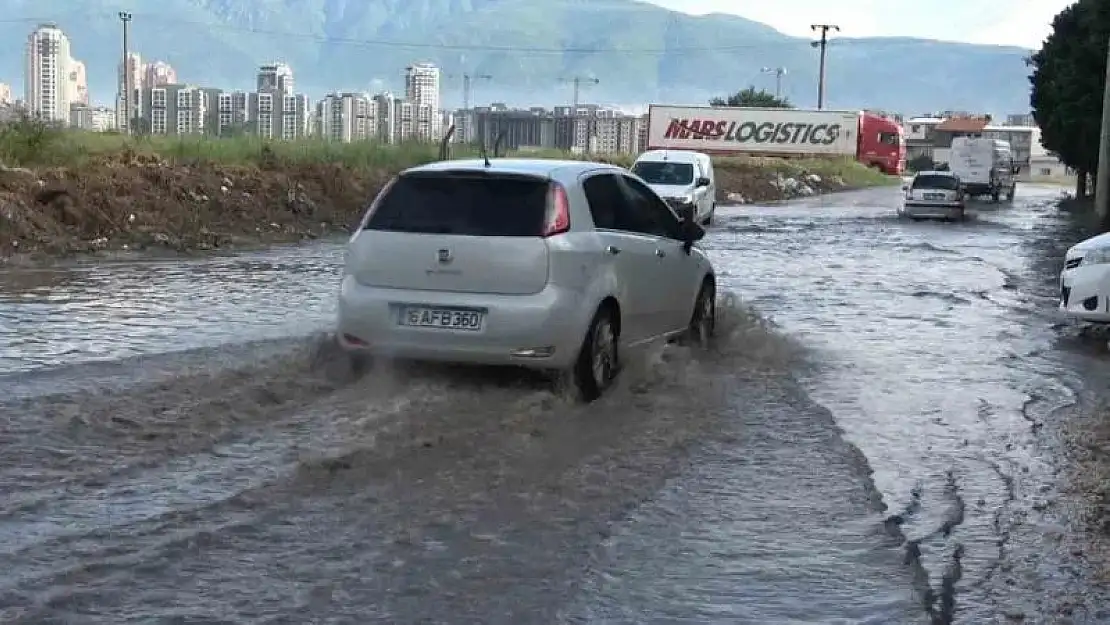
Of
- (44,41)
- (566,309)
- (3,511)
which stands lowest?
(3,511)

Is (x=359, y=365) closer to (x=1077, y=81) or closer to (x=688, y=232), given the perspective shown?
(x=688, y=232)

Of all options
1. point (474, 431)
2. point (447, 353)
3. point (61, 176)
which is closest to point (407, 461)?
point (474, 431)

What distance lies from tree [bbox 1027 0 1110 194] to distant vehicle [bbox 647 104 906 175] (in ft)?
62.7

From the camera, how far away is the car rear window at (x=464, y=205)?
28.9 feet

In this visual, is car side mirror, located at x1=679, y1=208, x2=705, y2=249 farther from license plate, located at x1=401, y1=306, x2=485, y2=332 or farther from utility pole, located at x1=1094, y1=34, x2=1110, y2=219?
utility pole, located at x1=1094, y1=34, x2=1110, y2=219

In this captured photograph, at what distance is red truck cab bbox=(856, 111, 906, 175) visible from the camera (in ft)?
271

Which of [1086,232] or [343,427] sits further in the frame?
[1086,232]

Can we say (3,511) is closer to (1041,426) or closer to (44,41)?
(1041,426)

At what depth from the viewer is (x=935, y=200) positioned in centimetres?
3744

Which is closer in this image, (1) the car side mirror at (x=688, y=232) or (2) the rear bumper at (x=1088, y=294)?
(1) the car side mirror at (x=688, y=232)

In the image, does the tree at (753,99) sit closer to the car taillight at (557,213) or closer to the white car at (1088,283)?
the white car at (1088,283)

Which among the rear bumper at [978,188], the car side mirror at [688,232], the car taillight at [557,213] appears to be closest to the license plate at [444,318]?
the car taillight at [557,213]

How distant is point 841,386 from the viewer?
402 inches

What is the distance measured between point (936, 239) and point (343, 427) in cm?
2307
